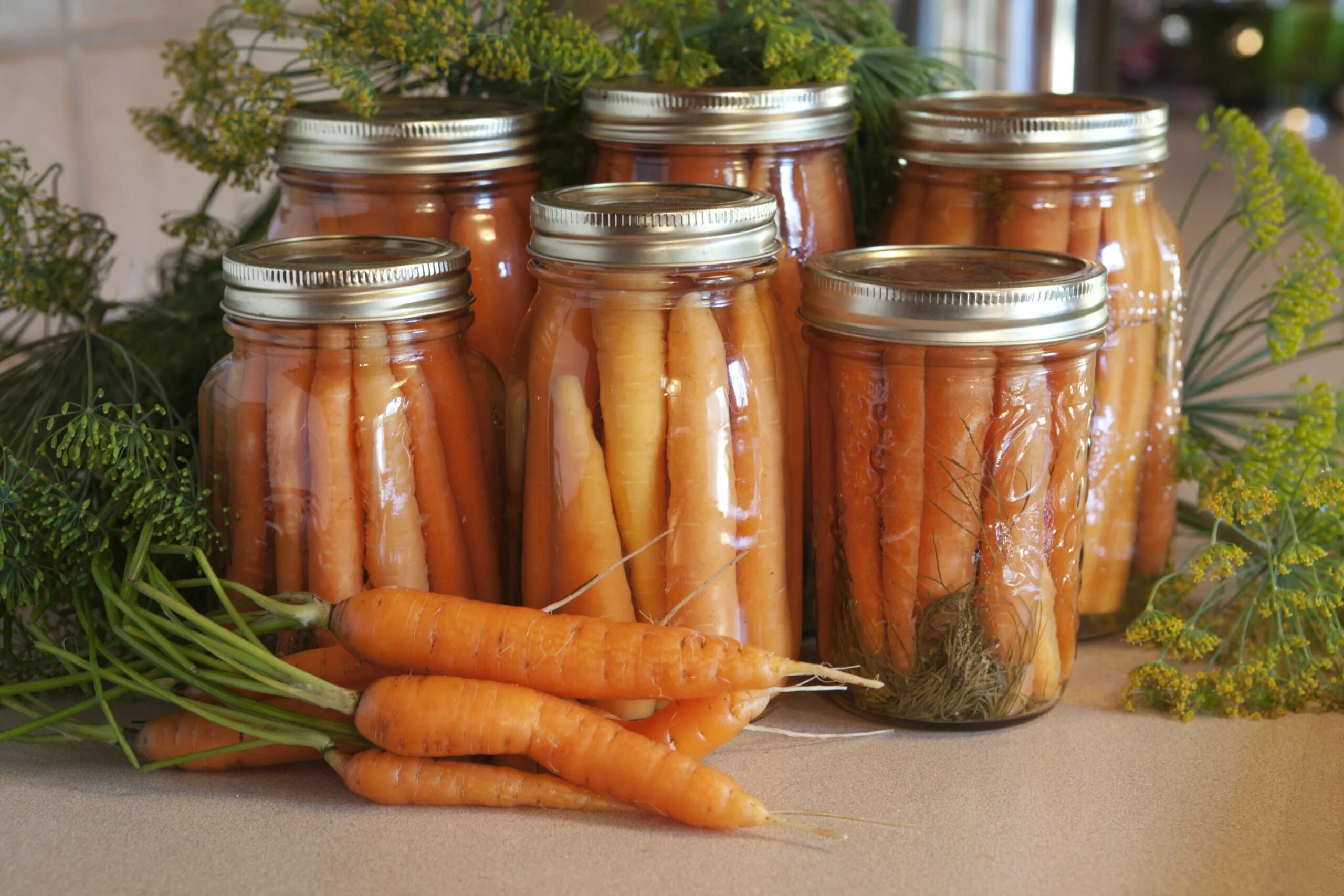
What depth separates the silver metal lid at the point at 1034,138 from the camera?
3.20 ft

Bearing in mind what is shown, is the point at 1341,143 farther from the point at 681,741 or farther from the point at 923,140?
the point at 681,741

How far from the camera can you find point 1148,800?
0.84m

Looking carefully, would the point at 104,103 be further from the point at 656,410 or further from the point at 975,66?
the point at 975,66

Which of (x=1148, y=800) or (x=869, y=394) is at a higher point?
(x=869, y=394)

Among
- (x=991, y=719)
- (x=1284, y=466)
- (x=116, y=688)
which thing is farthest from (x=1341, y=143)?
(x=116, y=688)

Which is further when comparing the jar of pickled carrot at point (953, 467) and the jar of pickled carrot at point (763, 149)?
the jar of pickled carrot at point (763, 149)

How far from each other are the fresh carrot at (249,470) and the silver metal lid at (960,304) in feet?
1.20

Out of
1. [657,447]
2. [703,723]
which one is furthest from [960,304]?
[703,723]

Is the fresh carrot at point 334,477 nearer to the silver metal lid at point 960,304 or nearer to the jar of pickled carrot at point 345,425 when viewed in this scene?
the jar of pickled carrot at point 345,425

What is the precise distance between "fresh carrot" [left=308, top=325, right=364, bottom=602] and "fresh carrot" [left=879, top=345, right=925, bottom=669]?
0.35 metres

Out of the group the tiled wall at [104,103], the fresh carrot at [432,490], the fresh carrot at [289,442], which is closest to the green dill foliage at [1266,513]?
the fresh carrot at [432,490]

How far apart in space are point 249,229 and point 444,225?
1.23 ft

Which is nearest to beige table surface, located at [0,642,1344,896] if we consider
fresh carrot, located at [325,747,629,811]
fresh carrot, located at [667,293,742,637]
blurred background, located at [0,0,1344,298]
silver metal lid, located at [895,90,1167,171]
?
fresh carrot, located at [325,747,629,811]

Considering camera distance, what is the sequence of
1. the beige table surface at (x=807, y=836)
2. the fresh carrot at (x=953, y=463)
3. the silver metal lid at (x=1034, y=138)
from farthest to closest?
the silver metal lid at (x=1034, y=138)
the fresh carrot at (x=953, y=463)
the beige table surface at (x=807, y=836)
